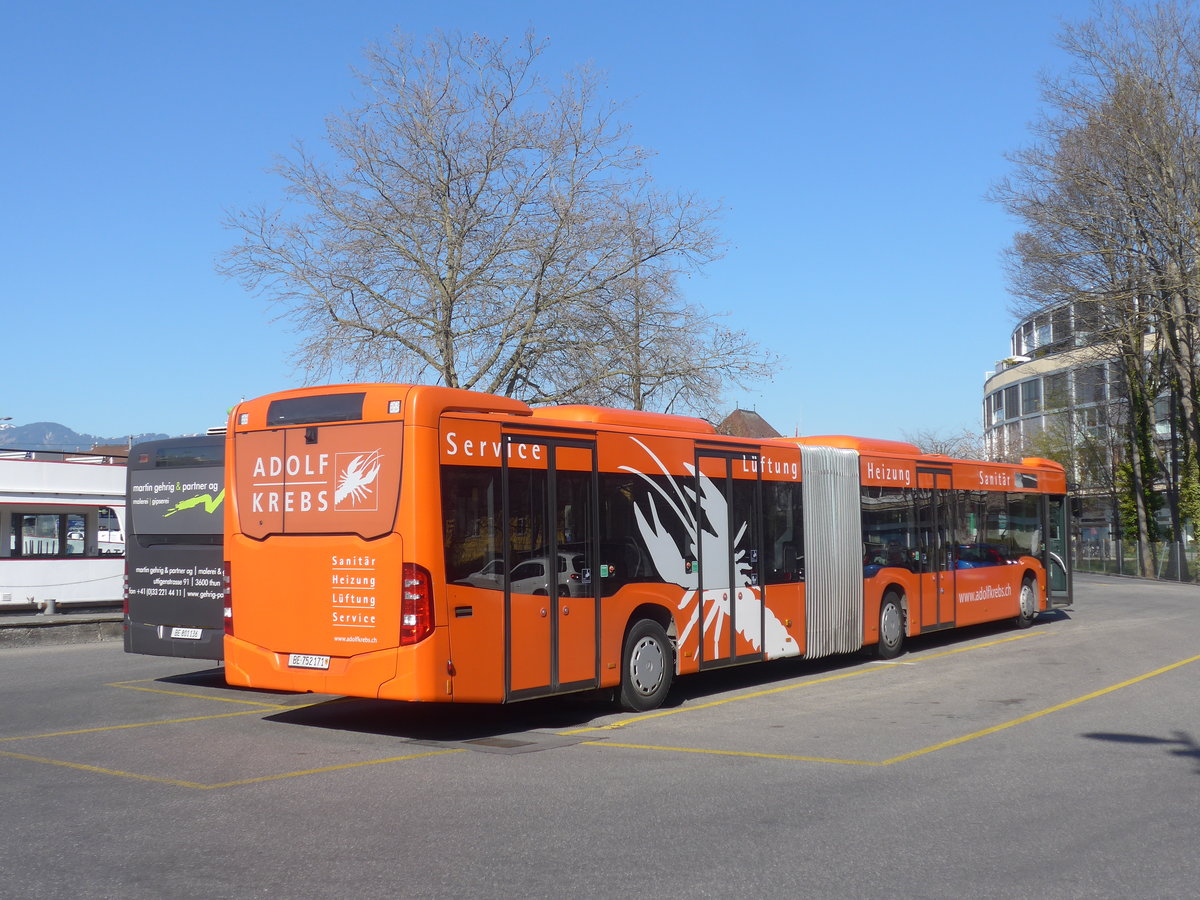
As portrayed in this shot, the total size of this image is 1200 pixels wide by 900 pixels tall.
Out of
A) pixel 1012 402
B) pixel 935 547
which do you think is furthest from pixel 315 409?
pixel 1012 402

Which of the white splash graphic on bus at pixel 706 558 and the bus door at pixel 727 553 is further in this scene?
the bus door at pixel 727 553

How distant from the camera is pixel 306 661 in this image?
1034 centimetres

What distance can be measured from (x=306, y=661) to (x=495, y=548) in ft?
6.21

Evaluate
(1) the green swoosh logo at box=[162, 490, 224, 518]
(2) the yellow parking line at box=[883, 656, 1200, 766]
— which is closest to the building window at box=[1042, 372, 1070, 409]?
(2) the yellow parking line at box=[883, 656, 1200, 766]

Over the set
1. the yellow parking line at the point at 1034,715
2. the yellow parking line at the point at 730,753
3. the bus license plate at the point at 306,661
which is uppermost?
the bus license plate at the point at 306,661

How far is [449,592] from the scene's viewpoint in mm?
9852

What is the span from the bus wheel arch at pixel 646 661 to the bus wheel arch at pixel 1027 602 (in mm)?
11716

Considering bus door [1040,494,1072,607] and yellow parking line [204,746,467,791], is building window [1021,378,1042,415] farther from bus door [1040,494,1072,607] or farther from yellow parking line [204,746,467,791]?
yellow parking line [204,746,467,791]

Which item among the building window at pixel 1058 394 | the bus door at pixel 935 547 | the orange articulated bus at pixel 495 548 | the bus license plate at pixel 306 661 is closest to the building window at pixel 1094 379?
the building window at pixel 1058 394

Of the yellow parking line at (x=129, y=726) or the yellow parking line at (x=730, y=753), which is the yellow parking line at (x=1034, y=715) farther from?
the yellow parking line at (x=129, y=726)

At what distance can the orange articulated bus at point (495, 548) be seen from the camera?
9867 millimetres

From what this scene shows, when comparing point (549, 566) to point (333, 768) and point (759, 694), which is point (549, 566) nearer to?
point (333, 768)

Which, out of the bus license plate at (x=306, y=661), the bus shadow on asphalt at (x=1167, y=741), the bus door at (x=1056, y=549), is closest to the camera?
the bus shadow on asphalt at (x=1167, y=741)

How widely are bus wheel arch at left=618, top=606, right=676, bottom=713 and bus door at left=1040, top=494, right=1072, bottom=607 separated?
13411mm
